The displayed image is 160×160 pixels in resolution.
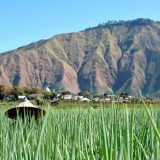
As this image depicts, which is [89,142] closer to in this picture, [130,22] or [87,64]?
[87,64]

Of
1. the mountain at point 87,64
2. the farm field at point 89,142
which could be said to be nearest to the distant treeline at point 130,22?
the mountain at point 87,64

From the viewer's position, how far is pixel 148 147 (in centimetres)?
244

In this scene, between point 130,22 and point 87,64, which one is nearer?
point 87,64

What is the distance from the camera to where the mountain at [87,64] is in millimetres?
157250

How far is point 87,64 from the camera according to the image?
163500 millimetres

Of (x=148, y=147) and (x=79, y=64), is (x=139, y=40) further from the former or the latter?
(x=148, y=147)

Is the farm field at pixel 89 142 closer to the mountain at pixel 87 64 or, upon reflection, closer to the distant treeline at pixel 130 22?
the mountain at pixel 87 64

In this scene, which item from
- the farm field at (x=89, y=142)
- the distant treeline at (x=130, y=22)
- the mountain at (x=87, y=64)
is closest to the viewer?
the farm field at (x=89, y=142)

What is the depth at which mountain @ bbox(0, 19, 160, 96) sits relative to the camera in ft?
516

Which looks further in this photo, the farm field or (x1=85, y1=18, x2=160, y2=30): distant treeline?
(x1=85, y1=18, x2=160, y2=30): distant treeline

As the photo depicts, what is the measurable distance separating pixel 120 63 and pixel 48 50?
25456mm

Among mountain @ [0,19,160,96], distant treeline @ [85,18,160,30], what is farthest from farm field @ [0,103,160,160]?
distant treeline @ [85,18,160,30]

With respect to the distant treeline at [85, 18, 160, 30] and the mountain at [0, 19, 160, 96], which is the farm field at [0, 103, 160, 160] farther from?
the distant treeline at [85, 18, 160, 30]

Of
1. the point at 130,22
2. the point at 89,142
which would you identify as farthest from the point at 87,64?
the point at 89,142
